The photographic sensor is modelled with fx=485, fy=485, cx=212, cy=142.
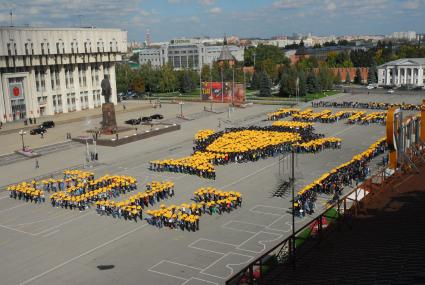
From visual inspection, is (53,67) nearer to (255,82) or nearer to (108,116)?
(108,116)

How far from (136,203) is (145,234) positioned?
3.95 meters

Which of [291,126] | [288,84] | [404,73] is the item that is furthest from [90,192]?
[404,73]

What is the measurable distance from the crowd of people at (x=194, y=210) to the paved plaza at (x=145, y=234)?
17.8 inches

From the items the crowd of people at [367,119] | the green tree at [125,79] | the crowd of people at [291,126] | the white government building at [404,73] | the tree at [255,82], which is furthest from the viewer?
the white government building at [404,73]

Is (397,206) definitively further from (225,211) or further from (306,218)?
(225,211)

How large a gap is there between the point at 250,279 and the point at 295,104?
6513cm

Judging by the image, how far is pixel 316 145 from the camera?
40062 millimetres

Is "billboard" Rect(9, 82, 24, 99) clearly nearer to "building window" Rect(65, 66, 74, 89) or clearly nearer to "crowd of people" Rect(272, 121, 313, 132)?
"building window" Rect(65, 66, 74, 89)

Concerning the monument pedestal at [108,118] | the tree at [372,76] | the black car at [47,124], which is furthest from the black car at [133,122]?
the tree at [372,76]

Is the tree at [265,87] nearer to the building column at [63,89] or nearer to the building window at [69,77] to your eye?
the building window at [69,77]

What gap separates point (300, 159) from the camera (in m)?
38.0

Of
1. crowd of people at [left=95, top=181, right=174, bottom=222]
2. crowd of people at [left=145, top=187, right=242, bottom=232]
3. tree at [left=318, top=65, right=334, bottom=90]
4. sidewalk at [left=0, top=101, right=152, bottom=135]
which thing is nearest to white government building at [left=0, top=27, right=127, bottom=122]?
sidewalk at [left=0, top=101, right=152, bottom=135]

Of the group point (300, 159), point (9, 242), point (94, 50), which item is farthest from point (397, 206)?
point (94, 50)

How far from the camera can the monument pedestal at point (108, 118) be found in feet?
165
